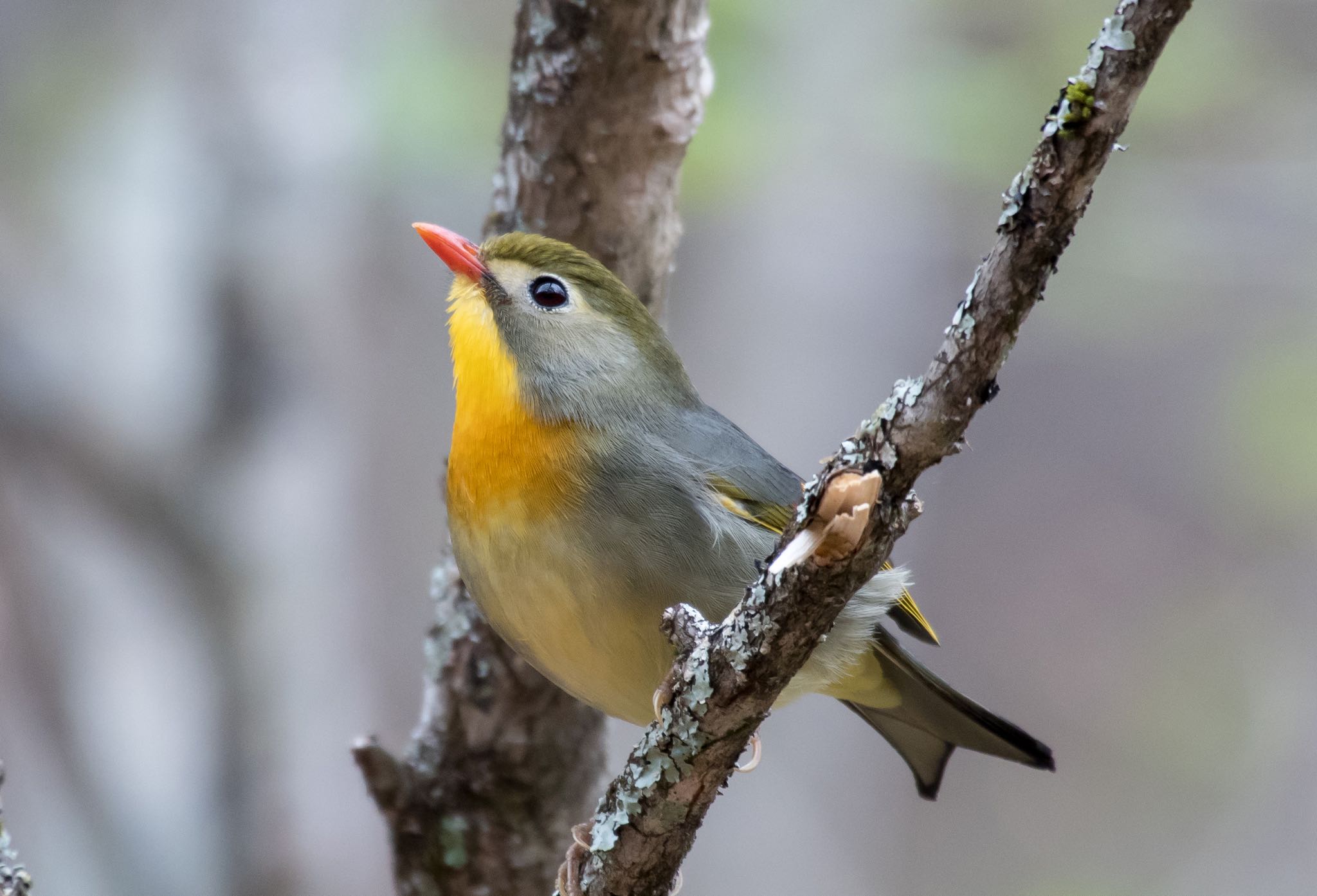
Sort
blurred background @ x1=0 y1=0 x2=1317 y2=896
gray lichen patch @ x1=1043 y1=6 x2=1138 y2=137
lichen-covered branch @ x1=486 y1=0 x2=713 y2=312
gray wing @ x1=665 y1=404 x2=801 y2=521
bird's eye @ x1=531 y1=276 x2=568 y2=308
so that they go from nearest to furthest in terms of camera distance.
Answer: gray lichen patch @ x1=1043 y1=6 x2=1138 y2=137
gray wing @ x1=665 y1=404 x2=801 y2=521
bird's eye @ x1=531 y1=276 x2=568 y2=308
lichen-covered branch @ x1=486 y1=0 x2=713 y2=312
blurred background @ x1=0 y1=0 x2=1317 y2=896

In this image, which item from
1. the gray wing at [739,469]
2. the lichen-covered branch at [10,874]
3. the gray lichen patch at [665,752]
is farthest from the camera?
the gray wing at [739,469]

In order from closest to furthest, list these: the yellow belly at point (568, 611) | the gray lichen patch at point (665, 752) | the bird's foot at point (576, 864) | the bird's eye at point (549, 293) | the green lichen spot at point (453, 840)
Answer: the gray lichen patch at point (665, 752)
the bird's foot at point (576, 864)
the yellow belly at point (568, 611)
the bird's eye at point (549, 293)
the green lichen spot at point (453, 840)

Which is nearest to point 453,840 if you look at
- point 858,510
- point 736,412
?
point 858,510

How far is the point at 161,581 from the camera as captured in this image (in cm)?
459

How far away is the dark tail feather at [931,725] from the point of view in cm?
287

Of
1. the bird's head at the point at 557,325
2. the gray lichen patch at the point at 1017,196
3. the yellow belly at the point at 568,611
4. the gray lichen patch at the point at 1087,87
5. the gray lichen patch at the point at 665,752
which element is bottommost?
the gray lichen patch at the point at 665,752

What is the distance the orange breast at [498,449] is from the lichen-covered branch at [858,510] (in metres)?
0.66

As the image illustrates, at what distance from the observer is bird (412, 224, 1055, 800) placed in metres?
2.52

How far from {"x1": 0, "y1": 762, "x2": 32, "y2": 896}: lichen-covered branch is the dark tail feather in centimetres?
183

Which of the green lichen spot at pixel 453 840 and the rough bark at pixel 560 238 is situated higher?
the rough bark at pixel 560 238

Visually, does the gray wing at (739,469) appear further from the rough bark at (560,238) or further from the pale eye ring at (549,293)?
the rough bark at (560,238)

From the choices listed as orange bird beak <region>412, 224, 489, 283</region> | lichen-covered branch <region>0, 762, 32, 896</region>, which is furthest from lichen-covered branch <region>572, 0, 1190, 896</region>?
orange bird beak <region>412, 224, 489, 283</region>

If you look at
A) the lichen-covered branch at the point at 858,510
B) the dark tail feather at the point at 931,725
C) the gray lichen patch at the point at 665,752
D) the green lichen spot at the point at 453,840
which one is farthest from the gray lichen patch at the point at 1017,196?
the green lichen spot at the point at 453,840

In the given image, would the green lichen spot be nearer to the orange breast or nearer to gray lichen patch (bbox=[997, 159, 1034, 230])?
the orange breast
